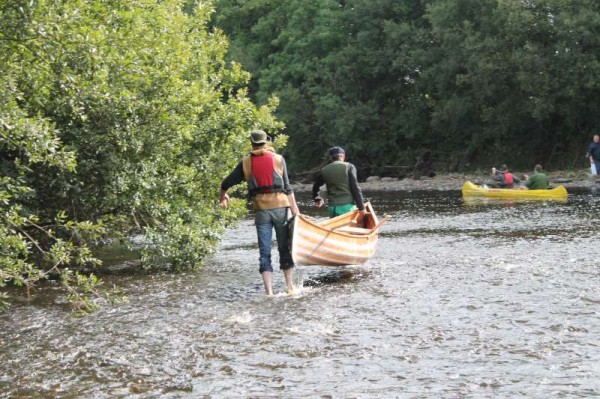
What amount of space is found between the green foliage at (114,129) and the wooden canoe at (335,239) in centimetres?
269

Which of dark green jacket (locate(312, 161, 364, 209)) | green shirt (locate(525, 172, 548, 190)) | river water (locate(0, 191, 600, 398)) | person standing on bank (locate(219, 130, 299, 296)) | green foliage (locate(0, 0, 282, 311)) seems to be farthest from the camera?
green shirt (locate(525, 172, 548, 190))

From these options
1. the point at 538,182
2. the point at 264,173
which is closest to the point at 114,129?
the point at 264,173

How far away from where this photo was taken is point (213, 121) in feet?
50.1

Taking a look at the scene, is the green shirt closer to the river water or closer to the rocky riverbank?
the rocky riverbank

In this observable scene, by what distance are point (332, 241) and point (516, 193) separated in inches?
745

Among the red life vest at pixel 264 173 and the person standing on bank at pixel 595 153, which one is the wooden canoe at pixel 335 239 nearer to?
the red life vest at pixel 264 173

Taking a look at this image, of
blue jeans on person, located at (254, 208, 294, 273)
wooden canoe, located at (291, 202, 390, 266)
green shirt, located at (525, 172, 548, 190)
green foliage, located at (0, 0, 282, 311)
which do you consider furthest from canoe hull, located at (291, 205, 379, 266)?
green shirt, located at (525, 172, 548, 190)

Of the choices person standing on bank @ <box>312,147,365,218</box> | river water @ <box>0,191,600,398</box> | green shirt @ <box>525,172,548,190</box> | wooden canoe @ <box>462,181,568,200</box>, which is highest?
person standing on bank @ <box>312,147,365,218</box>

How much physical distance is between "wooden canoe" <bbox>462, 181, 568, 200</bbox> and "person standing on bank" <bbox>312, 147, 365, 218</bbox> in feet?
55.3

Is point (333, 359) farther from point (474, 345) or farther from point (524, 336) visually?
point (524, 336)

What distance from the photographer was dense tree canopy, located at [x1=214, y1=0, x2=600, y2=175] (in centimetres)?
4347

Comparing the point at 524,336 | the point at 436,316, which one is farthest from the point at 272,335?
the point at 524,336

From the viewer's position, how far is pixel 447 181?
48.5 m

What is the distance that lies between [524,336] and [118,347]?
4.44m
